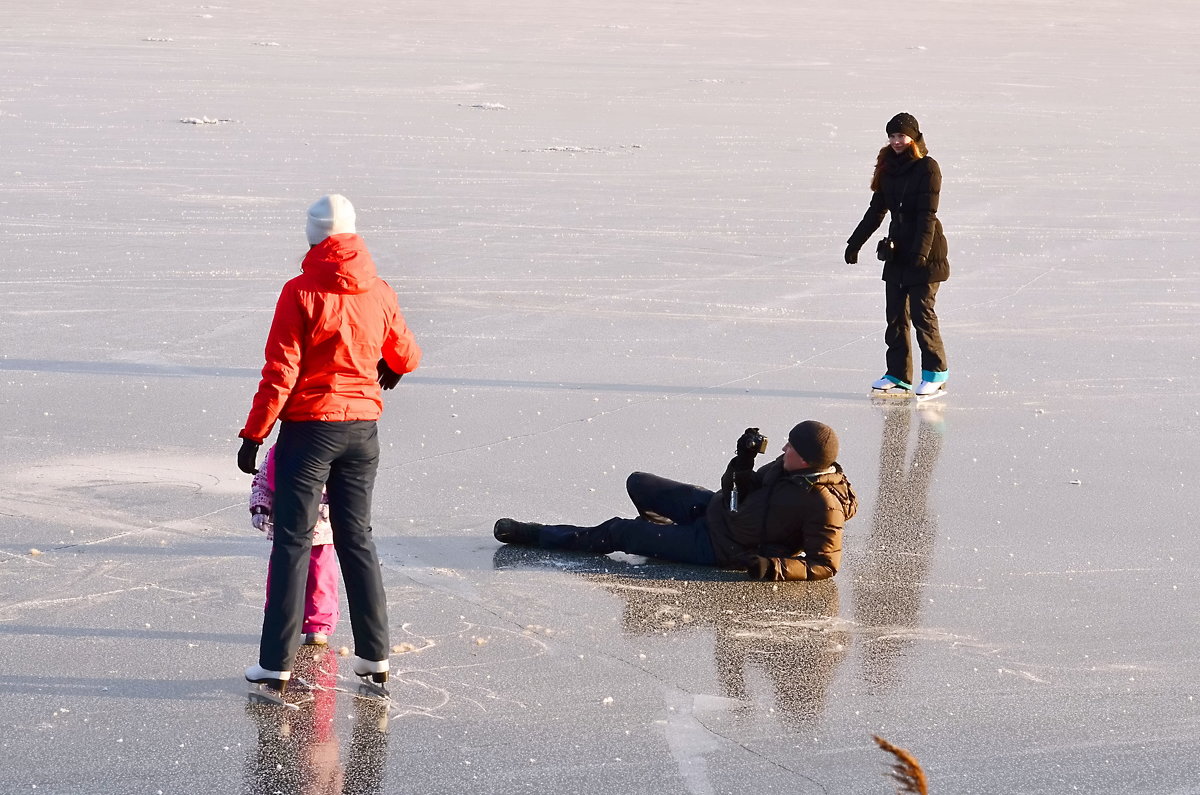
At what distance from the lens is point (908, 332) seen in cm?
973

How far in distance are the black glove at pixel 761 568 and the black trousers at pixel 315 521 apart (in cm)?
161

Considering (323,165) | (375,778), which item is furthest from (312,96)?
(375,778)

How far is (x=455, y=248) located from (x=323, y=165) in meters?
5.12

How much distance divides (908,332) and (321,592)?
5.23 meters

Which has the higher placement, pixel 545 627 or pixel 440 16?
pixel 440 16

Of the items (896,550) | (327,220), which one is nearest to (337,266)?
(327,220)

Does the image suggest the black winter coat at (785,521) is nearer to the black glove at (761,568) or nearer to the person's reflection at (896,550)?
the black glove at (761,568)

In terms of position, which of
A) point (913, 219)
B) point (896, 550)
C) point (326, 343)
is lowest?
point (896, 550)

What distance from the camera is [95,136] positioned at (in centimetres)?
2005

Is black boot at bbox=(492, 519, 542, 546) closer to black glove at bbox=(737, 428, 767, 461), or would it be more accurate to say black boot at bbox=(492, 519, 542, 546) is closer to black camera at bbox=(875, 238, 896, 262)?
black glove at bbox=(737, 428, 767, 461)

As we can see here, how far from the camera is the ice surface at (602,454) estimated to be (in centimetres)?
494

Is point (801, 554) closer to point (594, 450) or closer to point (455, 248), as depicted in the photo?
point (594, 450)

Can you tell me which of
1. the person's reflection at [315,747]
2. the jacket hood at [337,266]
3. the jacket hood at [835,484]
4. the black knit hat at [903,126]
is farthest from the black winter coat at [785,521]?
the black knit hat at [903,126]

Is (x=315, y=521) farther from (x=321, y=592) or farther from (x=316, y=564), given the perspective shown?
(x=321, y=592)
